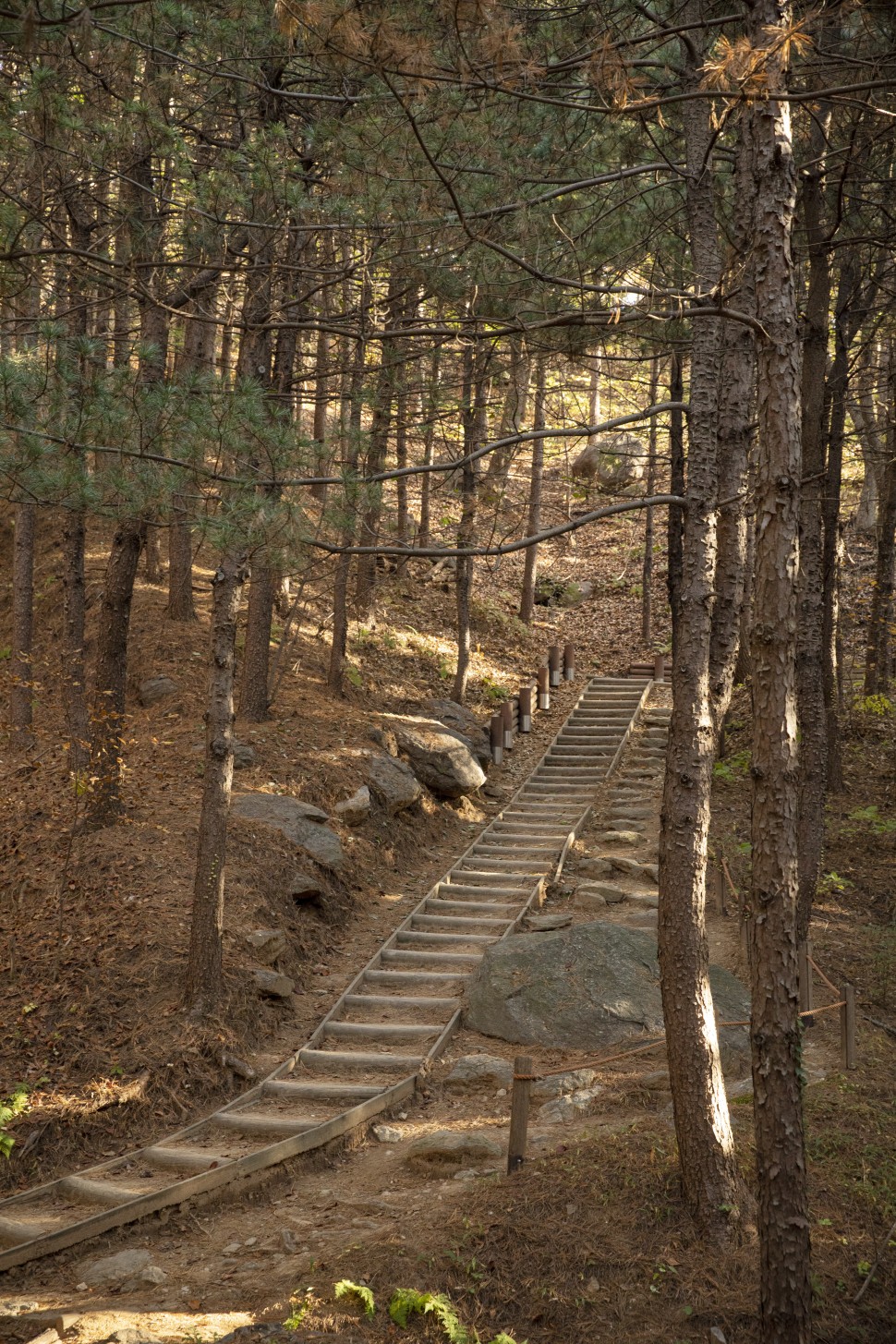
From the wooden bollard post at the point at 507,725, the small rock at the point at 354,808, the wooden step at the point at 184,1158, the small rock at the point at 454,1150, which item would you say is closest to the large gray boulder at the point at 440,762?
the wooden bollard post at the point at 507,725

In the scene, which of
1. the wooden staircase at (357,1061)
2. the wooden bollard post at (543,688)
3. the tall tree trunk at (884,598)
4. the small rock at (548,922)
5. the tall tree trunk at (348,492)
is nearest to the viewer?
the wooden staircase at (357,1061)

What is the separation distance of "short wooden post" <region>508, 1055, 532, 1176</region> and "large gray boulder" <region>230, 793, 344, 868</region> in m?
5.71

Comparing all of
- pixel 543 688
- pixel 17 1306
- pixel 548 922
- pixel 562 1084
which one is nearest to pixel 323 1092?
pixel 562 1084

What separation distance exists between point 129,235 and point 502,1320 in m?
8.27

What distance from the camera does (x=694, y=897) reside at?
605 cm

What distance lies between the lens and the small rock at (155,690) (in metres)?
13.9

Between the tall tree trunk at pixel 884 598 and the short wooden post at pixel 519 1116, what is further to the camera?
the tall tree trunk at pixel 884 598

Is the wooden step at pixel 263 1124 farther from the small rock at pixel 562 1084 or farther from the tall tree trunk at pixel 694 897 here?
the tall tree trunk at pixel 694 897

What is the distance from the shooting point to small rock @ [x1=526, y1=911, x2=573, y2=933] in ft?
36.4

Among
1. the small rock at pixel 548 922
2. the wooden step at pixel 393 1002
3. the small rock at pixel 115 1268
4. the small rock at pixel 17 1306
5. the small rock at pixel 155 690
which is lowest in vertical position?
the small rock at pixel 115 1268

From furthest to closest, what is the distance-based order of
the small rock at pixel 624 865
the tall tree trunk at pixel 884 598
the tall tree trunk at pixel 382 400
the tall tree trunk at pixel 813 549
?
the tall tree trunk at pixel 884 598 → the small rock at pixel 624 865 → the tall tree trunk at pixel 813 549 → the tall tree trunk at pixel 382 400

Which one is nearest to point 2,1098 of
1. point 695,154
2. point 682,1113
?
point 682,1113

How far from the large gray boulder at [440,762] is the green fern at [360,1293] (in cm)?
1053

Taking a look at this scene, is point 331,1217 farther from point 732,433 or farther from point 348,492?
point 732,433
